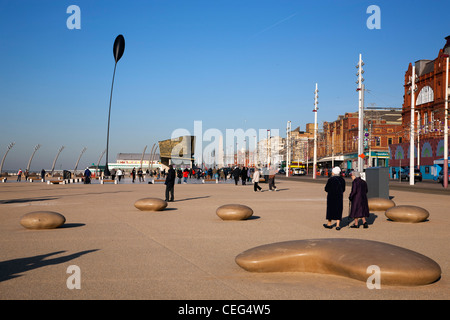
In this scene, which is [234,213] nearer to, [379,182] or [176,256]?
[176,256]

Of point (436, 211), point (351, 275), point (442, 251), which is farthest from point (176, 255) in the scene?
point (436, 211)

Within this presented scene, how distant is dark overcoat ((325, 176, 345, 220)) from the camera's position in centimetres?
1192

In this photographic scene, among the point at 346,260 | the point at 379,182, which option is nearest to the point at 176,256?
the point at 346,260

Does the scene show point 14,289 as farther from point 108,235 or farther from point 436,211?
point 436,211

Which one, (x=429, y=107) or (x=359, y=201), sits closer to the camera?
(x=359, y=201)

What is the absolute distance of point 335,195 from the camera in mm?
11922

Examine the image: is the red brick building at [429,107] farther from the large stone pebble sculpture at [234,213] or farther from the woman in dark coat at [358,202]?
the large stone pebble sculpture at [234,213]

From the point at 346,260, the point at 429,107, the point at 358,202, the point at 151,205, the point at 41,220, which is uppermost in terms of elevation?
the point at 429,107

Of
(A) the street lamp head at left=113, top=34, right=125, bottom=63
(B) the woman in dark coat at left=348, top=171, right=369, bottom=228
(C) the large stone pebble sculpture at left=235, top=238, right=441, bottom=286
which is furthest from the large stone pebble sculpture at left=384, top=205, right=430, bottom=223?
(A) the street lamp head at left=113, top=34, right=125, bottom=63

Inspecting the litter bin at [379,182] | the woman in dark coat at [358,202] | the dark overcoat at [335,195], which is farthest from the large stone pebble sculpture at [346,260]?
the litter bin at [379,182]

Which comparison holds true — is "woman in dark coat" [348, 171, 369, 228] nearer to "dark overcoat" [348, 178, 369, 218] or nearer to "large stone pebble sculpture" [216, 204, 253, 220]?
"dark overcoat" [348, 178, 369, 218]

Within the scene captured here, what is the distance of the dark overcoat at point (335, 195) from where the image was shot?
11.9 metres

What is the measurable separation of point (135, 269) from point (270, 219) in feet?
25.9

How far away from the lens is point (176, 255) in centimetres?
835
